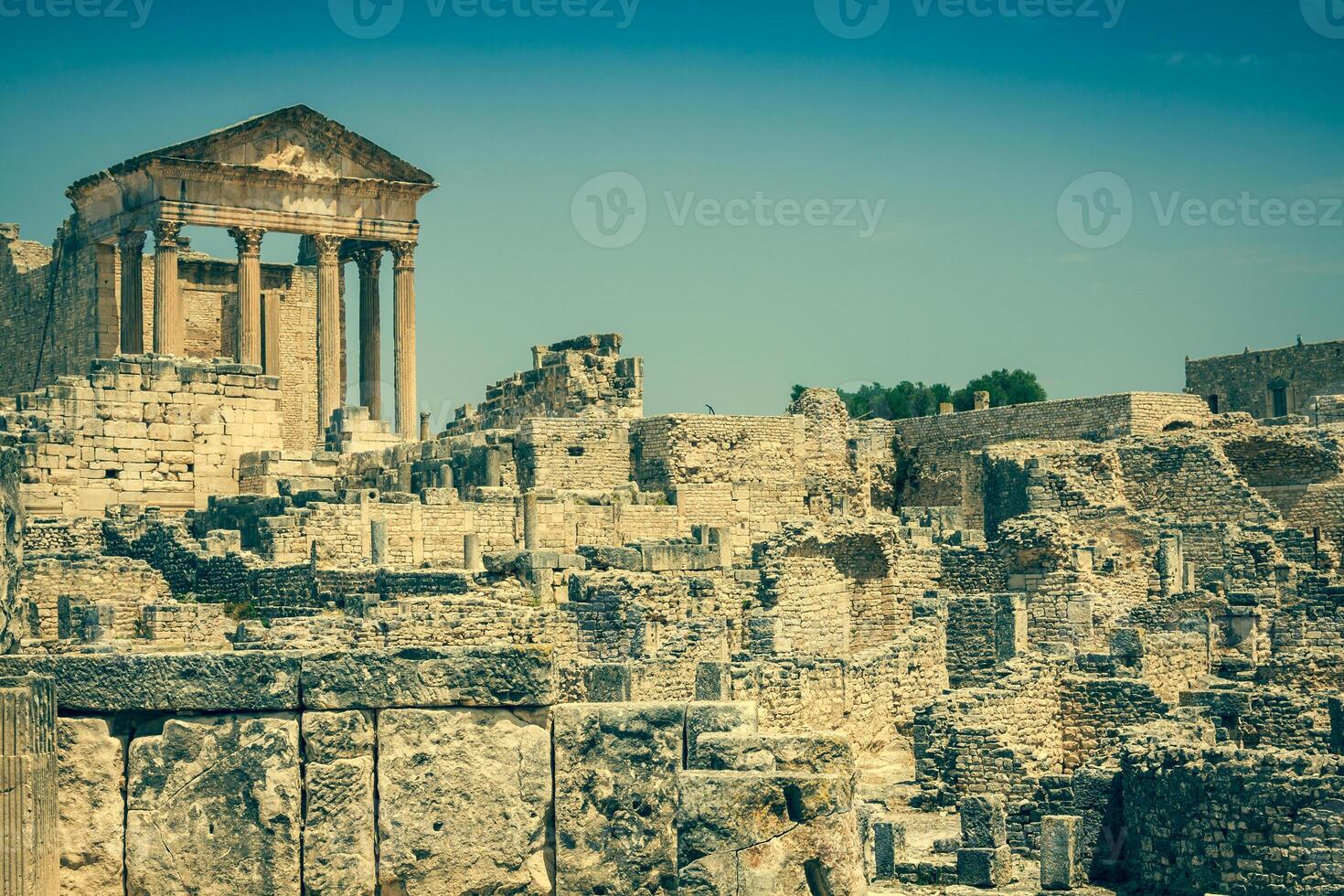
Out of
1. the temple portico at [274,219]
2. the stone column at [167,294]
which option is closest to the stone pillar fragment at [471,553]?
the temple portico at [274,219]

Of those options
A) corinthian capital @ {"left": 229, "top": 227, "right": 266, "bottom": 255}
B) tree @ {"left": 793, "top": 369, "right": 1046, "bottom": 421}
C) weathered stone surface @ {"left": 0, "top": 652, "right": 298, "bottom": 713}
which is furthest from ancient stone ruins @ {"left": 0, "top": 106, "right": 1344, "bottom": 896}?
tree @ {"left": 793, "top": 369, "right": 1046, "bottom": 421}

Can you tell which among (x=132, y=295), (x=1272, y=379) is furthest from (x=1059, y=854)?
(x=1272, y=379)

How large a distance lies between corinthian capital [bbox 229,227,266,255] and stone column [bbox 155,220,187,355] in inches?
39.0

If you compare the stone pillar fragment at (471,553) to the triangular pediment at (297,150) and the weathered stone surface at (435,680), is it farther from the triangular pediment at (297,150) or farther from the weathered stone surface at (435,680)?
the weathered stone surface at (435,680)

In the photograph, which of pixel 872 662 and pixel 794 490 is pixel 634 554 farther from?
pixel 794 490

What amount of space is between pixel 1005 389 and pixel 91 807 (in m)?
62.1

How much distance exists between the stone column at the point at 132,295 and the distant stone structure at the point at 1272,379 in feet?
70.9

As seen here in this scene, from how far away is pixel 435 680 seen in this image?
859cm

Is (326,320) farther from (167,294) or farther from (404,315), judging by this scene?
(167,294)

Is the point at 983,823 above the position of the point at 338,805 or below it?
below

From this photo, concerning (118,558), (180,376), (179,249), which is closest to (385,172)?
(179,249)

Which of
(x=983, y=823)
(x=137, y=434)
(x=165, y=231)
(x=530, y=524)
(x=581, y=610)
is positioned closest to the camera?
(x=983, y=823)

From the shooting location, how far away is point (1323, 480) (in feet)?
120

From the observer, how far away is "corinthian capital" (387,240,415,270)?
40.4 m
